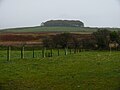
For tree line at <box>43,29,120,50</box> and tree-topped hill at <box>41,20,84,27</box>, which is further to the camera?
tree-topped hill at <box>41,20,84,27</box>

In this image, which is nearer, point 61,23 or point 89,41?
point 89,41

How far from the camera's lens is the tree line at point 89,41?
51688 mm

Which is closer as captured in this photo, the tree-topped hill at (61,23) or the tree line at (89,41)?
the tree line at (89,41)

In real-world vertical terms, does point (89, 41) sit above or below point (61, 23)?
below

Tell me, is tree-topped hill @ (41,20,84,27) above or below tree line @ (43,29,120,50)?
above

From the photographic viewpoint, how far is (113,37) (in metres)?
53.8

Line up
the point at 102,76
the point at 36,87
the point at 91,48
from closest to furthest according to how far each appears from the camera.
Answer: the point at 36,87 → the point at 102,76 → the point at 91,48

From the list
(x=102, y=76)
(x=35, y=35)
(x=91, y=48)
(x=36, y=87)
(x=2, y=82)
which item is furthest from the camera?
(x=35, y=35)

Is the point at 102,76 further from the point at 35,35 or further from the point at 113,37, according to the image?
the point at 35,35

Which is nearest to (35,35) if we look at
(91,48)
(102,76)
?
(91,48)

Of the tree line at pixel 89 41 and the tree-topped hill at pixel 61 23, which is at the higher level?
the tree-topped hill at pixel 61 23

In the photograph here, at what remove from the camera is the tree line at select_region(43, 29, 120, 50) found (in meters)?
51.7

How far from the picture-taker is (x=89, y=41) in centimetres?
5191

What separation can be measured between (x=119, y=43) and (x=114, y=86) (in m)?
43.9
